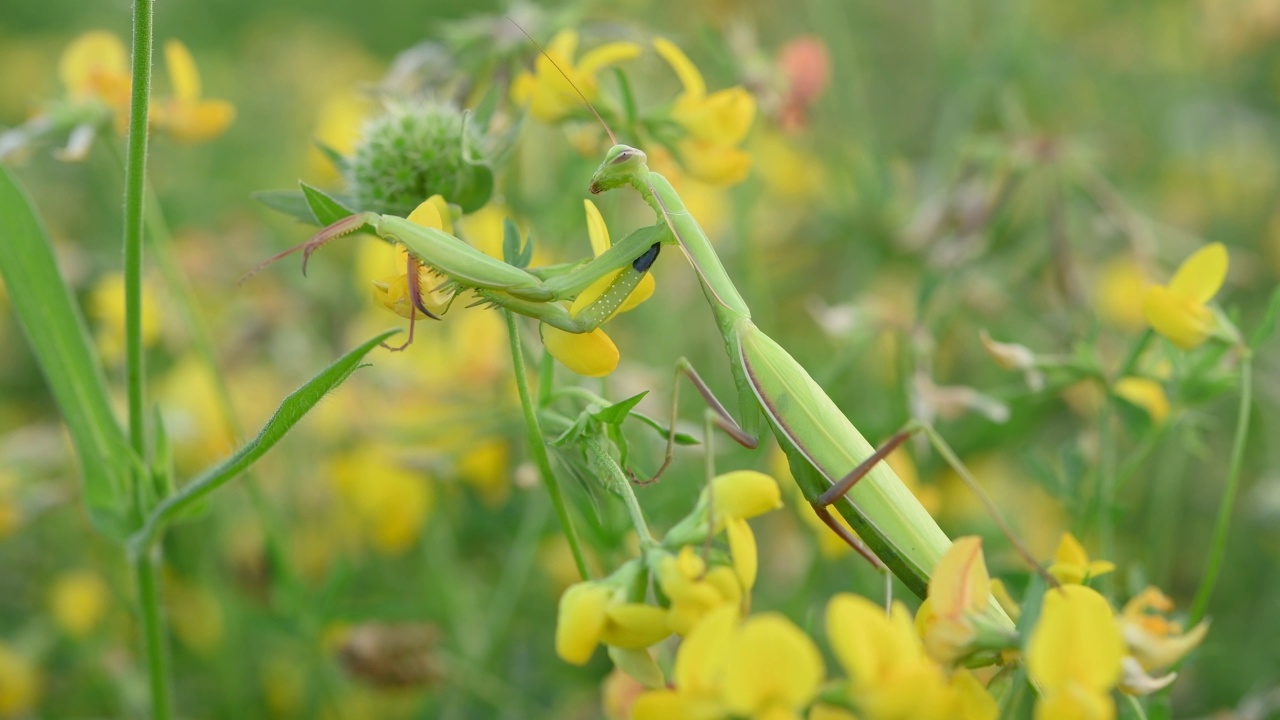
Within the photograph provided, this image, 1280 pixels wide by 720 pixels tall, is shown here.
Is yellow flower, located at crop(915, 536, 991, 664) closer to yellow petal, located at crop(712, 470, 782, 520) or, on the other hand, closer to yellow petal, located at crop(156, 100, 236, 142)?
yellow petal, located at crop(712, 470, 782, 520)

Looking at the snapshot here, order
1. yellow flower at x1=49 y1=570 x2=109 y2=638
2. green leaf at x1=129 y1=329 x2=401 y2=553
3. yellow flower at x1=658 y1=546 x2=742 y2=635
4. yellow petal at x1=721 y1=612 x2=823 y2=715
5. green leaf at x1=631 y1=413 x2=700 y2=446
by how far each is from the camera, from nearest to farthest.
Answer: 1. yellow petal at x1=721 y1=612 x2=823 y2=715
2. yellow flower at x1=658 y1=546 x2=742 y2=635
3. green leaf at x1=129 y1=329 x2=401 y2=553
4. green leaf at x1=631 y1=413 x2=700 y2=446
5. yellow flower at x1=49 y1=570 x2=109 y2=638

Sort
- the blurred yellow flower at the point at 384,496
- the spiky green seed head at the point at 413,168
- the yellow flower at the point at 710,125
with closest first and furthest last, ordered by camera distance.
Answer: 1. the spiky green seed head at the point at 413,168
2. the yellow flower at the point at 710,125
3. the blurred yellow flower at the point at 384,496

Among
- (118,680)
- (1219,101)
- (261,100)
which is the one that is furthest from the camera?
(261,100)

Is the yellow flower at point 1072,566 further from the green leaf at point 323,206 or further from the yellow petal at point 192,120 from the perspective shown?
the yellow petal at point 192,120

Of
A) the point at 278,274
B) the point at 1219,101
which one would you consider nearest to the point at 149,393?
the point at 278,274

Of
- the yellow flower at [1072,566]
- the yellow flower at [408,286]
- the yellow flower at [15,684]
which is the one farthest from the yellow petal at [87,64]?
the yellow flower at [1072,566]

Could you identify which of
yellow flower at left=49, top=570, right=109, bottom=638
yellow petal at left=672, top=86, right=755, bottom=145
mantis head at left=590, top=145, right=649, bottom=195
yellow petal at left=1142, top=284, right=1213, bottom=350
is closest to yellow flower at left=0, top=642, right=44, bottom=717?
yellow flower at left=49, top=570, right=109, bottom=638

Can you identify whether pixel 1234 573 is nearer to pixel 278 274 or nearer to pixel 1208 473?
pixel 1208 473
